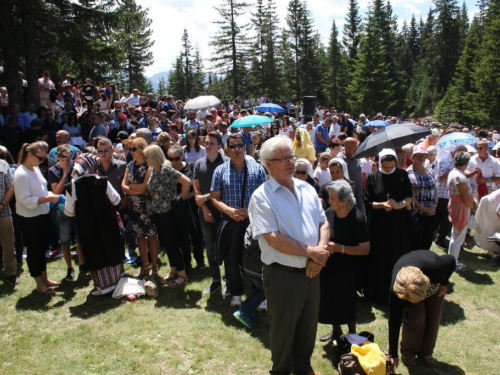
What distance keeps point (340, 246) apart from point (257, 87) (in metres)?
46.7

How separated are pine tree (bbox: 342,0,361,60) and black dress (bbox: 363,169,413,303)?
2253 inches

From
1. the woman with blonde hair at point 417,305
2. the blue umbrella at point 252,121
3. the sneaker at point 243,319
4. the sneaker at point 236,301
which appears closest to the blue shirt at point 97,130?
the blue umbrella at point 252,121

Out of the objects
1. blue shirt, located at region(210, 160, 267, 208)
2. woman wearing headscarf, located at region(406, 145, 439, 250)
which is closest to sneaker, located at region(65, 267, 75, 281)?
blue shirt, located at region(210, 160, 267, 208)

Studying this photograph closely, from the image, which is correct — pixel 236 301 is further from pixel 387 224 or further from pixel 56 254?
pixel 56 254

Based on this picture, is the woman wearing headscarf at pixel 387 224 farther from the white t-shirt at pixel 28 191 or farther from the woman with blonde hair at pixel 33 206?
the white t-shirt at pixel 28 191

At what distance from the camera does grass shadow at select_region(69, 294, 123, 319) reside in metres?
4.40

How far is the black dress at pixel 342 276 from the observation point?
11.9 ft

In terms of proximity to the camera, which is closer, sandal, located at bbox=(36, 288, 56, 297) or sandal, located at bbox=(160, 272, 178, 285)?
sandal, located at bbox=(36, 288, 56, 297)

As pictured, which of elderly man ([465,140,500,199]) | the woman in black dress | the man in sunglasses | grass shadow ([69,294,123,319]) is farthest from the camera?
elderly man ([465,140,500,199])

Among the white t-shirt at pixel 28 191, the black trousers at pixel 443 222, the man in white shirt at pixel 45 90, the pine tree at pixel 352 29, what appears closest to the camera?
the white t-shirt at pixel 28 191

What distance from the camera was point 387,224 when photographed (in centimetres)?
458

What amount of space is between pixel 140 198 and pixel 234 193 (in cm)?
152

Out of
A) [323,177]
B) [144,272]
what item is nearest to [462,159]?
[323,177]

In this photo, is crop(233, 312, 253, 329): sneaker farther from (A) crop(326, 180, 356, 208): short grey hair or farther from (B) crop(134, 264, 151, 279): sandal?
(B) crop(134, 264, 151, 279): sandal
